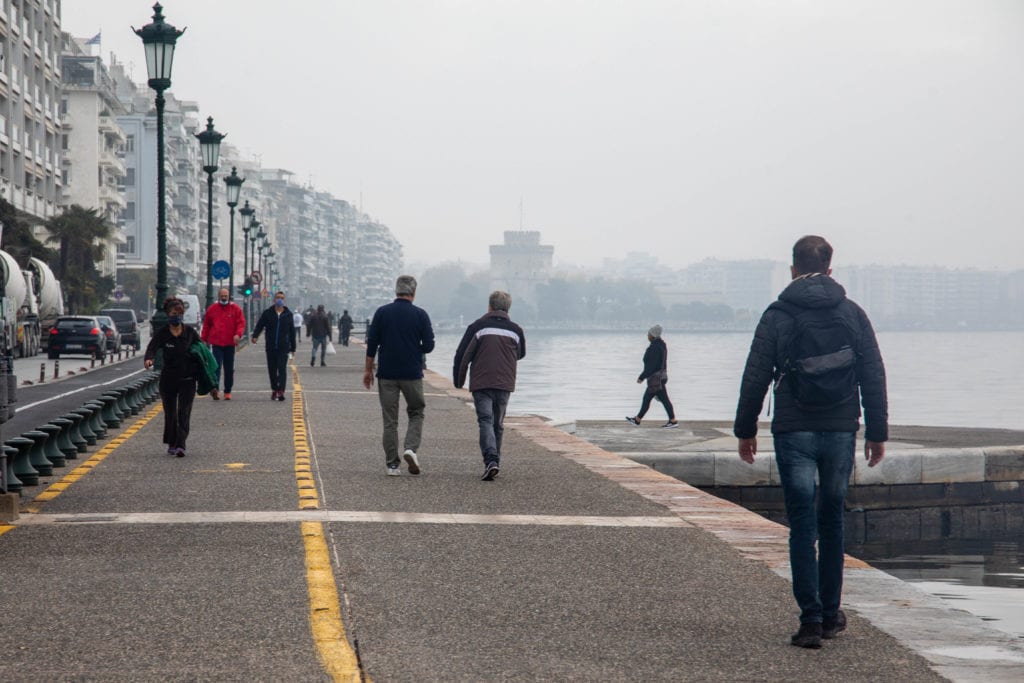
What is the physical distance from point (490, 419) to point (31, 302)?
133 ft

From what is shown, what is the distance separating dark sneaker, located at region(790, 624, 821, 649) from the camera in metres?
6.17

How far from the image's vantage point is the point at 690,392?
2697 inches

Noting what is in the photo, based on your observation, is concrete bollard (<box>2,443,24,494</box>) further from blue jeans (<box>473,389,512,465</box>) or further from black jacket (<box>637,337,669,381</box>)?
black jacket (<box>637,337,669,381</box>)

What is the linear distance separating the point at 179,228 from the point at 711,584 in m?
143

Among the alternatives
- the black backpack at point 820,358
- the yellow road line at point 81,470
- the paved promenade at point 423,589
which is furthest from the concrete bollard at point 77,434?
the black backpack at point 820,358

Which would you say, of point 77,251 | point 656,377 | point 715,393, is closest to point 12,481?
point 656,377

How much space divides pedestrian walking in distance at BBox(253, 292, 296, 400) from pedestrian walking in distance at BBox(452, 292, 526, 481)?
35.5 feet

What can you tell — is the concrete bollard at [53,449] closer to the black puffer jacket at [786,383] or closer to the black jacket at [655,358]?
the black puffer jacket at [786,383]

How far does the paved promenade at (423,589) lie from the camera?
577 cm

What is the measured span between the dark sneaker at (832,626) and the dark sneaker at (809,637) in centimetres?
14

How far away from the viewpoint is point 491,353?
42.4 ft

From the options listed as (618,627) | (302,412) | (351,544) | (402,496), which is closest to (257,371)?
(302,412)

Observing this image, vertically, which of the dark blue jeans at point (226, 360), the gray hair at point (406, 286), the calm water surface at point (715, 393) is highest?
the gray hair at point (406, 286)

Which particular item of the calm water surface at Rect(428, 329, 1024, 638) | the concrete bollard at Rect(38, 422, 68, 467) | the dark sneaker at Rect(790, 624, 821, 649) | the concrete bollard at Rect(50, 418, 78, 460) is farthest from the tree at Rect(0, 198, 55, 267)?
the dark sneaker at Rect(790, 624, 821, 649)
